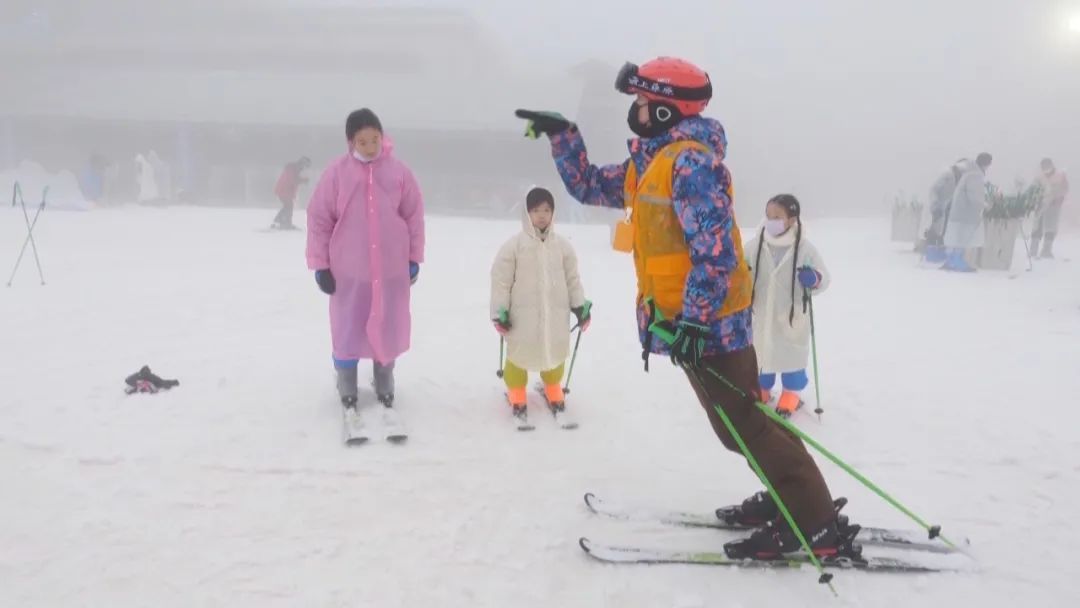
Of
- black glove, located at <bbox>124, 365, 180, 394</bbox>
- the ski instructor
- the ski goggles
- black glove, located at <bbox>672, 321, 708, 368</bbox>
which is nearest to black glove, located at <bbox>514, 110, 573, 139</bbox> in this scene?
the ski instructor

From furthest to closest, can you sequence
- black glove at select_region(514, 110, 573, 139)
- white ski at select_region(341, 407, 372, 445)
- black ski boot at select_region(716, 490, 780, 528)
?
white ski at select_region(341, 407, 372, 445), black ski boot at select_region(716, 490, 780, 528), black glove at select_region(514, 110, 573, 139)

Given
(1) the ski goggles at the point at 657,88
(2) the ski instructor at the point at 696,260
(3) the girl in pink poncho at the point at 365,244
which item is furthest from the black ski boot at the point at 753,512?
(3) the girl in pink poncho at the point at 365,244

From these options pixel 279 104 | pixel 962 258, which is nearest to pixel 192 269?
pixel 962 258

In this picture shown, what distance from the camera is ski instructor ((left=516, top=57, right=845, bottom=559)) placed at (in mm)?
2461

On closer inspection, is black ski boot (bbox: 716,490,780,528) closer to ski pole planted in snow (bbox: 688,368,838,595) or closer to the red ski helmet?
ski pole planted in snow (bbox: 688,368,838,595)

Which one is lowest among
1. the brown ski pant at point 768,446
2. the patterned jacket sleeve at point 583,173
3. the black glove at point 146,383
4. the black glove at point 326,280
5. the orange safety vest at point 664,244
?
the black glove at point 146,383

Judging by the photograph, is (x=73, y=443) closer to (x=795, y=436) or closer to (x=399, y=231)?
(x=399, y=231)

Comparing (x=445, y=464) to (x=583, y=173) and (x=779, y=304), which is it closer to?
(x=583, y=173)

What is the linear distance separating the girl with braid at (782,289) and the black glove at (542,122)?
205 cm

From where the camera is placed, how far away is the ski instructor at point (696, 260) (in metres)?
2.46

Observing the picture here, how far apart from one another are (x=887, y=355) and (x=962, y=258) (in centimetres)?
709

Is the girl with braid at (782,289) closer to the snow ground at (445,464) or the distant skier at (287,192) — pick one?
the snow ground at (445,464)

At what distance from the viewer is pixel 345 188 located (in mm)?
3998

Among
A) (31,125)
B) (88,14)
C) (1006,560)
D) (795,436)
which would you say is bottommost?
(1006,560)
